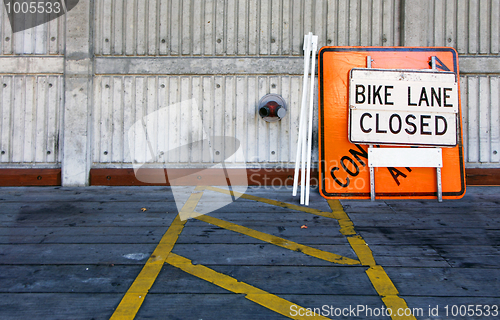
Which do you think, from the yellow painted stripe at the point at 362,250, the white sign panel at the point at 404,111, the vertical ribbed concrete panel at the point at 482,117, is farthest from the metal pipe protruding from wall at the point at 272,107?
the vertical ribbed concrete panel at the point at 482,117

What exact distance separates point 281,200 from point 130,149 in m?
2.83

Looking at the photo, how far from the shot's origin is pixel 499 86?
514cm

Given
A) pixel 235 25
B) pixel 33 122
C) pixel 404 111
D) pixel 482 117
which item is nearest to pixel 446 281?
pixel 404 111

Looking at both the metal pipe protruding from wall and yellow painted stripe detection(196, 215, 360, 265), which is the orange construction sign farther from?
yellow painted stripe detection(196, 215, 360, 265)

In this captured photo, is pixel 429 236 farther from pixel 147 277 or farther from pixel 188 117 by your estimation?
pixel 188 117

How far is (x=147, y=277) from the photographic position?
2.25 meters

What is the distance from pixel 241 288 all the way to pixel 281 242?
2.73ft

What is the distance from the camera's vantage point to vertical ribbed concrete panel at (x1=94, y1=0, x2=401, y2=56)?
5227 mm

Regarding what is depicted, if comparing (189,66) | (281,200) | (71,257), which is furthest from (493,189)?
(71,257)

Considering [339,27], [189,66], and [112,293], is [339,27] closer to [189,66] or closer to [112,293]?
[189,66]

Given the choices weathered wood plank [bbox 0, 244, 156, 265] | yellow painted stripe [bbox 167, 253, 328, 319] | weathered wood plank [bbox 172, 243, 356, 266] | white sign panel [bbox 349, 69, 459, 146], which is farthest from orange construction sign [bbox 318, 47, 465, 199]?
weathered wood plank [bbox 0, 244, 156, 265]

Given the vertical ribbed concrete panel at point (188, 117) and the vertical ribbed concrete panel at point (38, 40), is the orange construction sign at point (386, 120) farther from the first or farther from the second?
the vertical ribbed concrete panel at point (38, 40)

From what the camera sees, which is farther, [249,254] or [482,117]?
[482,117]

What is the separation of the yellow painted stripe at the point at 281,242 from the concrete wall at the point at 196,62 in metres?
2.01
